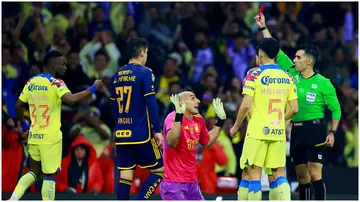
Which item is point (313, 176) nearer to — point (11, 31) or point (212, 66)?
point (212, 66)

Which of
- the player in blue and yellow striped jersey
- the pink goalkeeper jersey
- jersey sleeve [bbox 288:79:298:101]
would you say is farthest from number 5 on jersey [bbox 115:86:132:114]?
jersey sleeve [bbox 288:79:298:101]

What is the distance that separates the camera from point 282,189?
38.9ft

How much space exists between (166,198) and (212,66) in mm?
8215

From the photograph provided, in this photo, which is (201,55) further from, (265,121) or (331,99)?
(265,121)

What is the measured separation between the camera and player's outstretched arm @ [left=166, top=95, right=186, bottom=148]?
11.7m

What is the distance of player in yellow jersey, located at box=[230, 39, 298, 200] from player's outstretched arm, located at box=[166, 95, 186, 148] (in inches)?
25.9

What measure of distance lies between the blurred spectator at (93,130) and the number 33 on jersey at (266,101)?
237 inches

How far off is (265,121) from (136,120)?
164 cm

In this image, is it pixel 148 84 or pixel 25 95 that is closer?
pixel 148 84

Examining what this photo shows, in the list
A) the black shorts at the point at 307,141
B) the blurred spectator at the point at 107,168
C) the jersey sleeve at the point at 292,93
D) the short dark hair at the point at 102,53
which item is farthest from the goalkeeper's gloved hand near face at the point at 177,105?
the short dark hair at the point at 102,53

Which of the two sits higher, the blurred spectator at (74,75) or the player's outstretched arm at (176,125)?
the blurred spectator at (74,75)

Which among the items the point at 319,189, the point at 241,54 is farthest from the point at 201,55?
the point at 319,189

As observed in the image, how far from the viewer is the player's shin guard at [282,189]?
11828 mm

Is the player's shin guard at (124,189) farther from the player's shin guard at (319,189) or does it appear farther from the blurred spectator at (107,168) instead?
the blurred spectator at (107,168)
